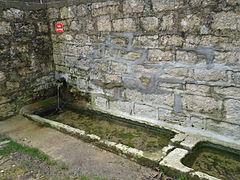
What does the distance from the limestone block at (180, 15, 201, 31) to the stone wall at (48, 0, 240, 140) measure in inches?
0.4

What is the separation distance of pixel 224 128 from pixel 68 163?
188 cm

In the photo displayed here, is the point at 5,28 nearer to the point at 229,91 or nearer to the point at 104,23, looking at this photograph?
the point at 104,23

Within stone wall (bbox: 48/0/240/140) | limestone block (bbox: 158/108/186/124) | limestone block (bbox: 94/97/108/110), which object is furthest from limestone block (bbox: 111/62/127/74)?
limestone block (bbox: 158/108/186/124)

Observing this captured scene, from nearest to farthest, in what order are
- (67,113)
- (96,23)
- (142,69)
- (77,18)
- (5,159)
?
(5,159) < (142,69) < (96,23) < (77,18) < (67,113)

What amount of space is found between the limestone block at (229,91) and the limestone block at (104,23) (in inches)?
70.0

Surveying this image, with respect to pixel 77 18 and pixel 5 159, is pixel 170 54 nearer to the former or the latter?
pixel 77 18

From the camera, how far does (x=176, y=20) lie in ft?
8.54

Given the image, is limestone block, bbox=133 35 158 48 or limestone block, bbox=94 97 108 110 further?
limestone block, bbox=94 97 108 110

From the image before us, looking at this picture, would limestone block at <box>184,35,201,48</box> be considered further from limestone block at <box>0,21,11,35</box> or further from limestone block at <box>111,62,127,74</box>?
limestone block at <box>0,21,11,35</box>

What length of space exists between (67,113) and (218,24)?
298 centimetres

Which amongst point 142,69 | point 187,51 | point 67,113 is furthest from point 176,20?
point 67,113

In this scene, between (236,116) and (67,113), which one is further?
(67,113)

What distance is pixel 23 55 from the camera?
382 cm

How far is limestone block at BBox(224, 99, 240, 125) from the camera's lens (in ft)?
7.93
